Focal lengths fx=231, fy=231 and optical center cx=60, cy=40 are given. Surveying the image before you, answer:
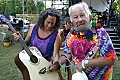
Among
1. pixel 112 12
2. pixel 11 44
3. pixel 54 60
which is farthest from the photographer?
pixel 112 12

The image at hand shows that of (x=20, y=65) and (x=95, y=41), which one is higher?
(x=95, y=41)

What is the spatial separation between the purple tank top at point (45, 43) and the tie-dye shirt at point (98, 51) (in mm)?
589

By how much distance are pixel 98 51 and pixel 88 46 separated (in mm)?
87

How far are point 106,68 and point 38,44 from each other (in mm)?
924

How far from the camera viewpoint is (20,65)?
8.15ft

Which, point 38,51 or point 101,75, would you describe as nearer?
point 101,75

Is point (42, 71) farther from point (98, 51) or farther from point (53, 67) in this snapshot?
point (98, 51)

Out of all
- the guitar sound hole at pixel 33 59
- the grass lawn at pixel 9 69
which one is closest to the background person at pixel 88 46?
the guitar sound hole at pixel 33 59

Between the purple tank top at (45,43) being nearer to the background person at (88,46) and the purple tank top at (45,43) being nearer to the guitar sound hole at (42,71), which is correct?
the guitar sound hole at (42,71)

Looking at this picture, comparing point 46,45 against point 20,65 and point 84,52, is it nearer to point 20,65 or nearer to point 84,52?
point 20,65

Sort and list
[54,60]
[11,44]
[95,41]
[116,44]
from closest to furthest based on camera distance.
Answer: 1. [95,41]
2. [54,60]
3. [116,44]
4. [11,44]

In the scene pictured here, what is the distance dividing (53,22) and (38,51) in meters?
0.35

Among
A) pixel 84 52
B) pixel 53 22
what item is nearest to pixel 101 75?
pixel 84 52

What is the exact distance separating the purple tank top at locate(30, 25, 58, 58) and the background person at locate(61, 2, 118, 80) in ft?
1.98
